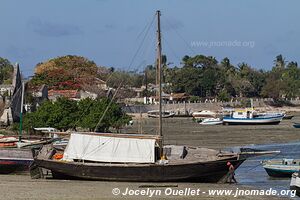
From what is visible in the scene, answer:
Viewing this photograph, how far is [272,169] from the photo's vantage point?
36562 millimetres

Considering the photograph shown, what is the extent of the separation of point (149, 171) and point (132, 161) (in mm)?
1176

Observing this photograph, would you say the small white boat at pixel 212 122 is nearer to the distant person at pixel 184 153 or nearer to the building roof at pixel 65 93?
the building roof at pixel 65 93

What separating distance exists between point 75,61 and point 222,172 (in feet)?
367

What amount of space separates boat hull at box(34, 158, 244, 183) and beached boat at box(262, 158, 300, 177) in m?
2.90

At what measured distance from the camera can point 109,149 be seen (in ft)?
114

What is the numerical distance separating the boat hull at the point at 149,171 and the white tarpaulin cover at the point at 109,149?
59 cm

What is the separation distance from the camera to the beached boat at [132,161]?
33562 millimetres

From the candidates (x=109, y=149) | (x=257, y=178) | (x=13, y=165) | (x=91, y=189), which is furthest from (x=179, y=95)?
(x=91, y=189)

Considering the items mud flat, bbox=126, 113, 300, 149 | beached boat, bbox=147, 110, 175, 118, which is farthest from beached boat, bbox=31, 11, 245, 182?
beached boat, bbox=147, 110, 175, 118

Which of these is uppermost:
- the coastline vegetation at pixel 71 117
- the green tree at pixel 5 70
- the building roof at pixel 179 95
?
the green tree at pixel 5 70

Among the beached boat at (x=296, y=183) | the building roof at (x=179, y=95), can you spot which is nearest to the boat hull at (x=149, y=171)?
the beached boat at (x=296, y=183)

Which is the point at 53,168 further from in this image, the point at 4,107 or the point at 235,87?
the point at 235,87

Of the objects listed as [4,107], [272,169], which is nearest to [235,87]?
[4,107]

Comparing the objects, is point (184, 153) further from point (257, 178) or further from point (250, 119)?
point (250, 119)
